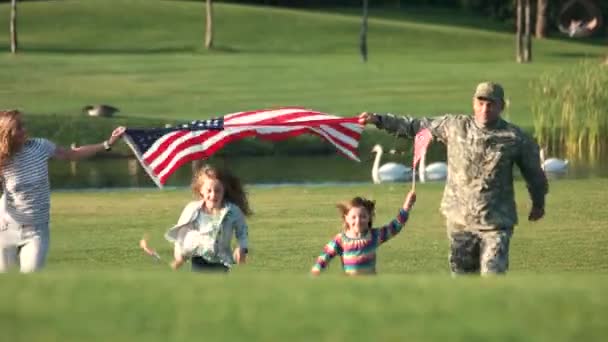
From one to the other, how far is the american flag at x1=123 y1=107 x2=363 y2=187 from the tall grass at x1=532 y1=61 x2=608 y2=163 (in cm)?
2201

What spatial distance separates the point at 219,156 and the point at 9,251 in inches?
1034

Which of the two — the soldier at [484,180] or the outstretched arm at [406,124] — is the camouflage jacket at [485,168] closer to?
the soldier at [484,180]

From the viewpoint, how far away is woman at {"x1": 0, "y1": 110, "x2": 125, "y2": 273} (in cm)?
1318

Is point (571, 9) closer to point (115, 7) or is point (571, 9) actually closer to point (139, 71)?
point (115, 7)

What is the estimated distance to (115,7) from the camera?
7919 cm

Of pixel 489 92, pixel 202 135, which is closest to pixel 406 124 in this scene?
pixel 489 92

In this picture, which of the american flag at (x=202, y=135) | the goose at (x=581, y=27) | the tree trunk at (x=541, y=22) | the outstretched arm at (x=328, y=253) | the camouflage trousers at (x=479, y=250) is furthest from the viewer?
the tree trunk at (x=541, y=22)

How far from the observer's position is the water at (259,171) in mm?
33062

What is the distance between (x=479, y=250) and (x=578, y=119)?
86.8 ft

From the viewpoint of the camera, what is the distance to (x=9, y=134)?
1314cm

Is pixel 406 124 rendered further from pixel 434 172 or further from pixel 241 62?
pixel 241 62

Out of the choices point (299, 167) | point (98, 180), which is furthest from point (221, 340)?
point (299, 167)

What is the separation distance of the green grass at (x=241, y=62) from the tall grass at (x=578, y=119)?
4.18 metres

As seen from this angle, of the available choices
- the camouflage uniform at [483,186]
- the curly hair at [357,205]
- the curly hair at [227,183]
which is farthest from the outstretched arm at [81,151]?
the camouflage uniform at [483,186]
